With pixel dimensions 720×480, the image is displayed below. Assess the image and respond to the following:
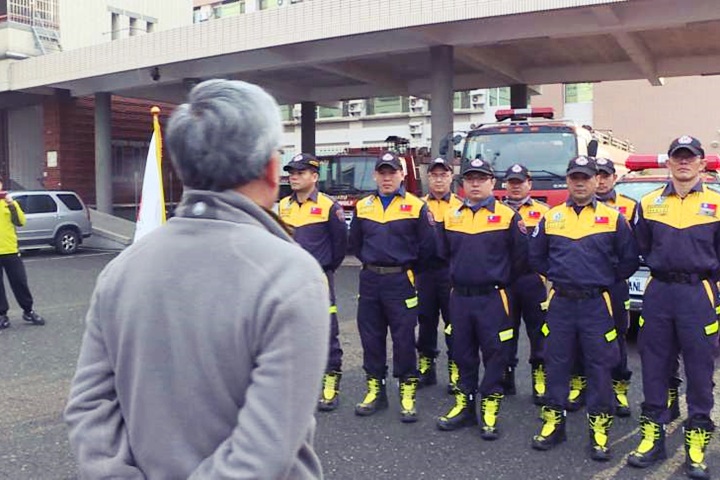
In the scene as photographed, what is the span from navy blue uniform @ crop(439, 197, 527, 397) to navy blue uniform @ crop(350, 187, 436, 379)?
390 millimetres

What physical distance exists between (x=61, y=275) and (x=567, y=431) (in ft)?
36.1

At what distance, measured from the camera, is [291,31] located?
580 inches

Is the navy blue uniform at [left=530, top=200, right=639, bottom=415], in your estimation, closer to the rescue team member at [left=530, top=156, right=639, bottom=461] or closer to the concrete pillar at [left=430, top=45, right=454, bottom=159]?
the rescue team member at [left=530, top=156, right=639, bottom=461]

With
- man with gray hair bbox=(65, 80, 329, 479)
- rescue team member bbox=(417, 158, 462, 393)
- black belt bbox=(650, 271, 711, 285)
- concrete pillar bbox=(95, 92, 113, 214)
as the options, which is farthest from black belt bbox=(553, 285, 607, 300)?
concrete pillar bbox=(95, 92, 113, 214)

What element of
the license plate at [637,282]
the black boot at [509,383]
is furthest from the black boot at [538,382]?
the license plate at [637,282]

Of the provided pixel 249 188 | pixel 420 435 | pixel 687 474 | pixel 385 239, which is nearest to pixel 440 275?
pixel 385 239

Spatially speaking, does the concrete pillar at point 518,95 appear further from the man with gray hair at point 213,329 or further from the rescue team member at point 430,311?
the man with gray hair at point 213,329

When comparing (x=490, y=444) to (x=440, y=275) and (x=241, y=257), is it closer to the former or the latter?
(x=440, y=275)

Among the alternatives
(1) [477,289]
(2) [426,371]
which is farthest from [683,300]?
(2) [426,371]

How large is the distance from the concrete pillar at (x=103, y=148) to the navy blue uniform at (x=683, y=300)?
19.6 m

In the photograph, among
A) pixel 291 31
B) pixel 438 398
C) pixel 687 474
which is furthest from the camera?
pixel 291 31

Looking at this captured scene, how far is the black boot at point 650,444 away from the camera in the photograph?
4.25 meters

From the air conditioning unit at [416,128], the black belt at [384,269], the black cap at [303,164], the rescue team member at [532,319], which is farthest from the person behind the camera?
the air conditioning unit at [416,128]

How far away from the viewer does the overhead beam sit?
12.6m
